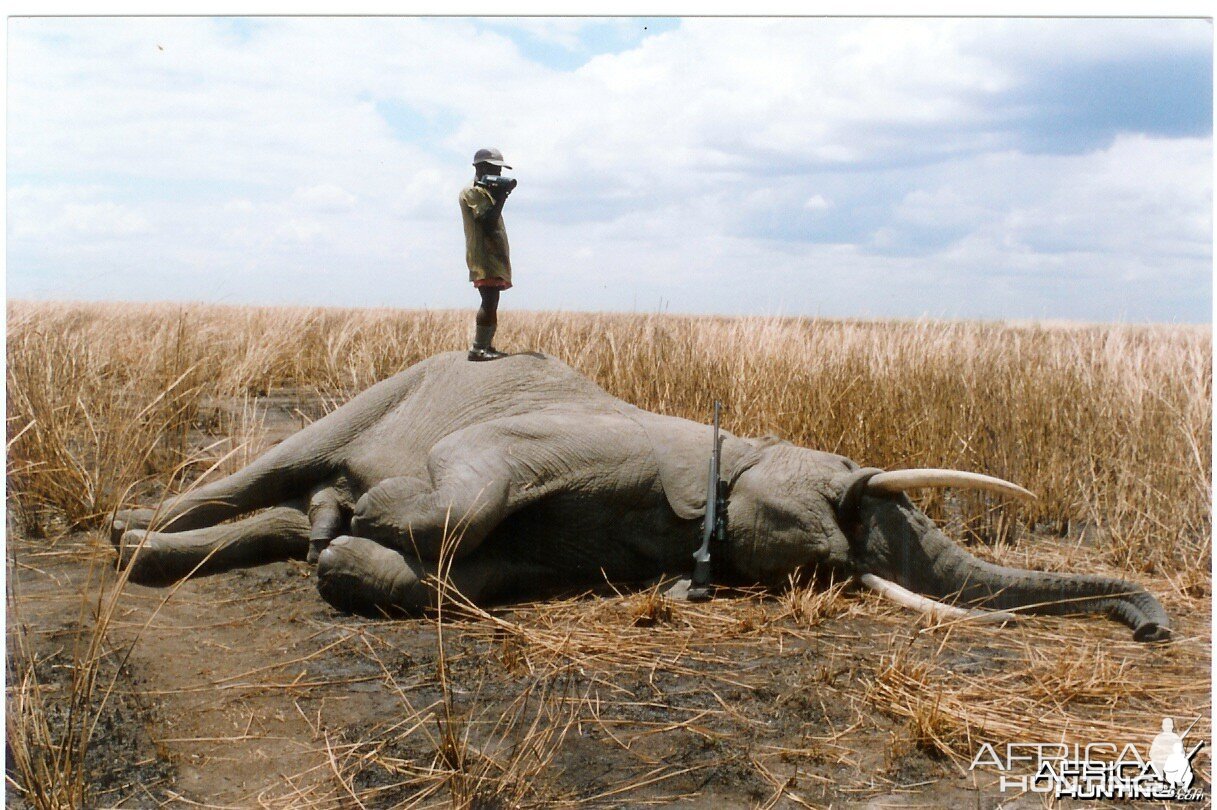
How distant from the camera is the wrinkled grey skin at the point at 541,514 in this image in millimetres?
3758

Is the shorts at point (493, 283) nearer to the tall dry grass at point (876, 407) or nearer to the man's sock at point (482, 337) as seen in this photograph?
the man's sock at point (482, 337)

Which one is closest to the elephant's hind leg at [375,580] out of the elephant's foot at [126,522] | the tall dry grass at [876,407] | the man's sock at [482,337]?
the tall dry grass at [876,407]

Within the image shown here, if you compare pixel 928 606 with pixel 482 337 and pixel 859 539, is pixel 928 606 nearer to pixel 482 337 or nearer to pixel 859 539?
pixel 859 539

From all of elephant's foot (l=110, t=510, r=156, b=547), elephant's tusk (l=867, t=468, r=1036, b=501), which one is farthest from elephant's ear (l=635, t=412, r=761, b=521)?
elephant's foot (l=110, t=510, r=156, b=547)

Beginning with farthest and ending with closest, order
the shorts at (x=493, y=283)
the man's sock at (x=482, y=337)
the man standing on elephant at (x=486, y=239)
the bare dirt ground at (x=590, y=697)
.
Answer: the man's sock at (x=482, y=337) < the shorts at (x=493, y=283) < the man standing on elephant at (x=486, y=239) < the bare dirt ground at (x=590, y=697)

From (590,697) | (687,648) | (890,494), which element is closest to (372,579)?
(590,697)

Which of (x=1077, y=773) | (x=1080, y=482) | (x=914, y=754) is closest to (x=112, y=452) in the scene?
(x=914, y=754)

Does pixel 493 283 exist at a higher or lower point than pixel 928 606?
higher

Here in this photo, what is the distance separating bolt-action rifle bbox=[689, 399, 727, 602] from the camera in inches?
155

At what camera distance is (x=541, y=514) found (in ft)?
13.4

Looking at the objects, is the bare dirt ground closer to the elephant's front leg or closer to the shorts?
the elephant's front leg

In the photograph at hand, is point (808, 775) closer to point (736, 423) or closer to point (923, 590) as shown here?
point (923, 590)

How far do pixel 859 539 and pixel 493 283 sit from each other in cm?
185

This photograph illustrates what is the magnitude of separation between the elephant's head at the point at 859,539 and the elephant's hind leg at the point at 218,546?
1.95m
